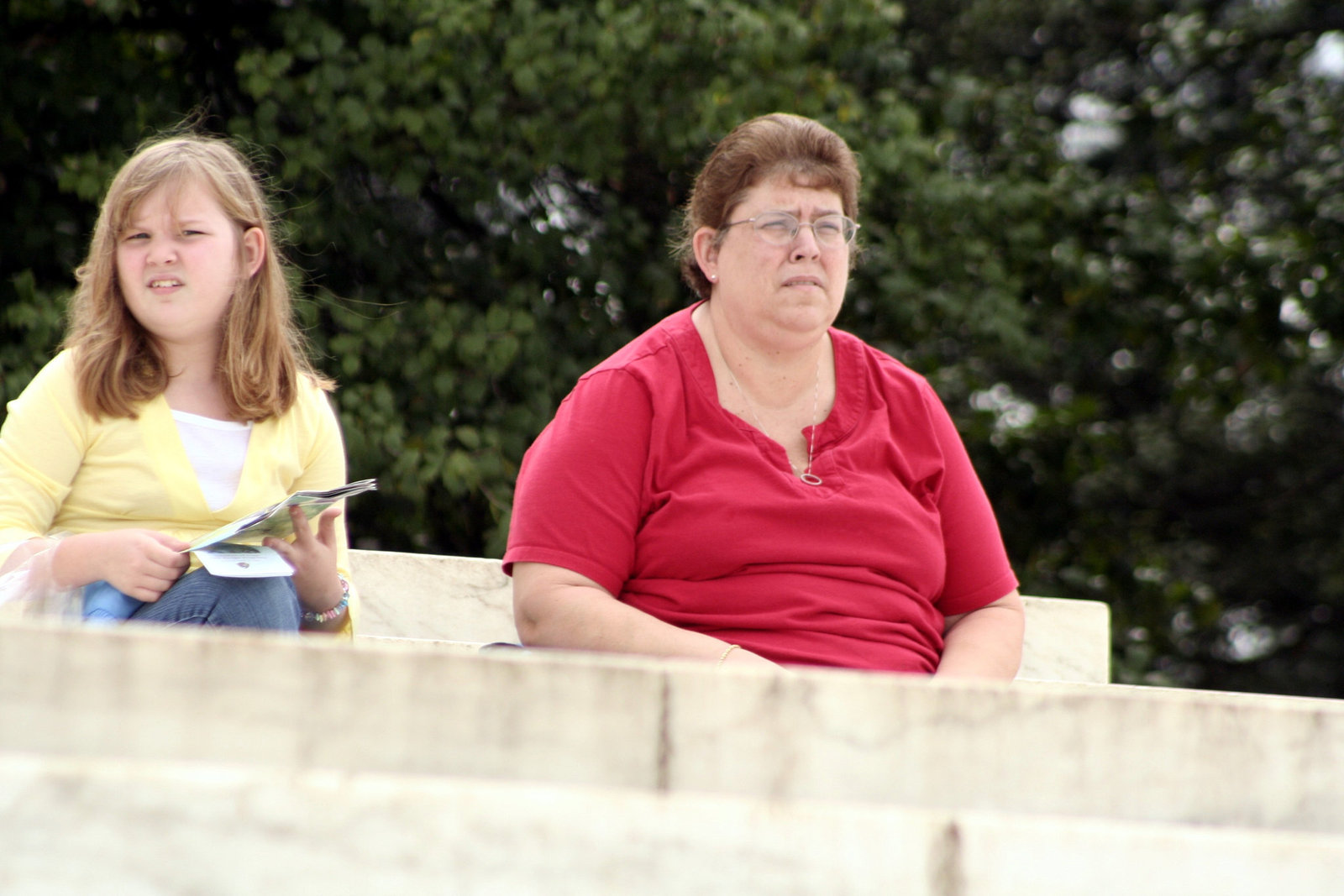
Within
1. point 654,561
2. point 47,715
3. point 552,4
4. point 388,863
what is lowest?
point 388,863

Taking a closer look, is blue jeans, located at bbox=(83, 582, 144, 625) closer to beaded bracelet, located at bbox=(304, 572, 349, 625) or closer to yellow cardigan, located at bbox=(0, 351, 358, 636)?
yellow cardigan, located at bbox=(0, 351, 358, 636)

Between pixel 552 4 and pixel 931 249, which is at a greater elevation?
pixel 552 4

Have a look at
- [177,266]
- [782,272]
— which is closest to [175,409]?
[177,266]

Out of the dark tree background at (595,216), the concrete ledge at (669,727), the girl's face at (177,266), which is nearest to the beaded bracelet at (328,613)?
the girl's face at (177,266)

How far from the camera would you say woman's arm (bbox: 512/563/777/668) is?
2199 millimetres

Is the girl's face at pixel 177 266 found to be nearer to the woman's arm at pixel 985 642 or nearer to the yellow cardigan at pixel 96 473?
the yellow cardigan at pixel 96 473

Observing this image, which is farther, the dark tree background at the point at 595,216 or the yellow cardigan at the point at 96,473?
the dark tree background at the point at 595,216

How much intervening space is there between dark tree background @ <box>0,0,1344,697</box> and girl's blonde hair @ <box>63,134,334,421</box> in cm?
138

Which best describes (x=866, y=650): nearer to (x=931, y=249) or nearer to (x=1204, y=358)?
(x=931, y=249)

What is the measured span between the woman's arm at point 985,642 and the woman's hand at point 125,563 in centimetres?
127

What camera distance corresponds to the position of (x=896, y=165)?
4.95 m

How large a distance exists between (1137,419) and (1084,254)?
290 cm

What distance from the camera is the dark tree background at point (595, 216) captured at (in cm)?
444

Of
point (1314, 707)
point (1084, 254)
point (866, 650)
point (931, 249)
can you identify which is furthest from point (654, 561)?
point (1084, 254)
